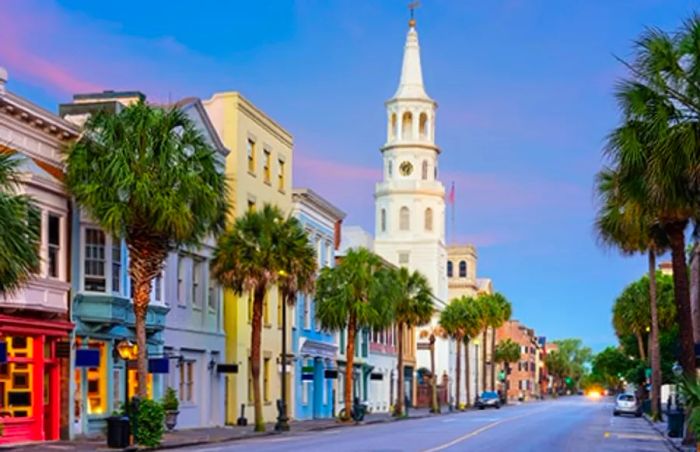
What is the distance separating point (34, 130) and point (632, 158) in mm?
17395

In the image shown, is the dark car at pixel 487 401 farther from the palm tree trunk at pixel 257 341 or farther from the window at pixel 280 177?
the palm tree trunk at pixel 257 341

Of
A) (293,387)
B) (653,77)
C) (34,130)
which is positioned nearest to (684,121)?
(653,77)

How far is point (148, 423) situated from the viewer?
33.4 m

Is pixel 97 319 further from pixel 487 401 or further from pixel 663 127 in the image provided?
pixel 487 401

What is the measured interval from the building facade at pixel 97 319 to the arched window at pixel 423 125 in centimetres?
7242

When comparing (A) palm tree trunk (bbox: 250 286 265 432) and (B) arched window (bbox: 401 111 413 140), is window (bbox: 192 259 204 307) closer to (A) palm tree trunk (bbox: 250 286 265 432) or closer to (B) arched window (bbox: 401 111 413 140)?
(A) palm tree trunk (bbox: 250 286 265 432)

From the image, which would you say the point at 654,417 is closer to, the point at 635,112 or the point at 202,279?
the point at 202,279

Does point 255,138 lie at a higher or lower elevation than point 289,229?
higher

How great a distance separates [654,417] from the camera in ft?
200

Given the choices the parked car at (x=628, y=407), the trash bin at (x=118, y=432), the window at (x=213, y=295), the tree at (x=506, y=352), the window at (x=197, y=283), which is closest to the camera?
the trash bin at (x=118, y=432)

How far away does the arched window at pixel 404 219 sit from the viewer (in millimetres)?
115688

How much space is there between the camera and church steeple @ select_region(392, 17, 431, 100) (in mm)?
111062

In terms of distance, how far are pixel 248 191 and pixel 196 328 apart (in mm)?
8287

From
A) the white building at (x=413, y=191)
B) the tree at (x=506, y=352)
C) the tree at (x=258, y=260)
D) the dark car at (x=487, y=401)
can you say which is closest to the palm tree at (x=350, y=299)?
the tree at (x=258, y=260)
